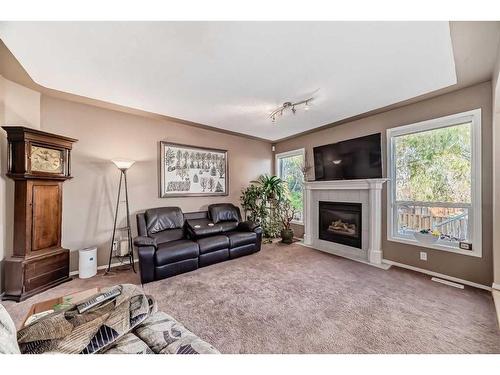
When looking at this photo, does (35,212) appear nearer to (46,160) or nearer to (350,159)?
(46,160)

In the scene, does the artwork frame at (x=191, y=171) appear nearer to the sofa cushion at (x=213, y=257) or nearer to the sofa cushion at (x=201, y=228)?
the sofa cushion at (x=201, y=228)

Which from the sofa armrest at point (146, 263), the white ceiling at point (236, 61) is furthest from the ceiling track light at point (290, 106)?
the sofa armrest at point (146, 263)

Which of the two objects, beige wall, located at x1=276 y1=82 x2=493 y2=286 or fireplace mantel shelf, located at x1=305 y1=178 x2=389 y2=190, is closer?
beige wall, located at x1=276 y1=82 x2=493 y2=286

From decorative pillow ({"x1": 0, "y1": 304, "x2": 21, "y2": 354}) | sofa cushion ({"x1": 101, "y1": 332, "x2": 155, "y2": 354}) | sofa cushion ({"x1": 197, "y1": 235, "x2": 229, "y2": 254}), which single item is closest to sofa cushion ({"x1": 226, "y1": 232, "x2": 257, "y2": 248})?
sofa cushion ({"x1": 197, "y1": 235, "x2": 229, "y2": 254})

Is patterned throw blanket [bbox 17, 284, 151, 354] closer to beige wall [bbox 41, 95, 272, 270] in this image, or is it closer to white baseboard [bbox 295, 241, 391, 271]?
beige wall [bbox 41, 95, 272, 270]

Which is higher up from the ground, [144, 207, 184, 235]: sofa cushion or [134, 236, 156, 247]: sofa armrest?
[144, 207, 184, 235]: sofa cushion

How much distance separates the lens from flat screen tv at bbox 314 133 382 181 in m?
3.36

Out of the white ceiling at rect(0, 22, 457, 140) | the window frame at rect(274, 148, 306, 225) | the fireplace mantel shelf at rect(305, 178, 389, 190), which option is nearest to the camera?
the white ceiling at rect(0, 22, 457, 140)

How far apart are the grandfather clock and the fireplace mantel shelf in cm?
417

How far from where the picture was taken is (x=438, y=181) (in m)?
2.83

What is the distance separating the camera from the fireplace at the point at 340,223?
144 inches

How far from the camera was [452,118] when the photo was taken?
8.82ft

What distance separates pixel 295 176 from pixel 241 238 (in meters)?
2.32

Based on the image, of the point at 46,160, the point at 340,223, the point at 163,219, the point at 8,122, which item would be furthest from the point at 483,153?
the point at 8,122
